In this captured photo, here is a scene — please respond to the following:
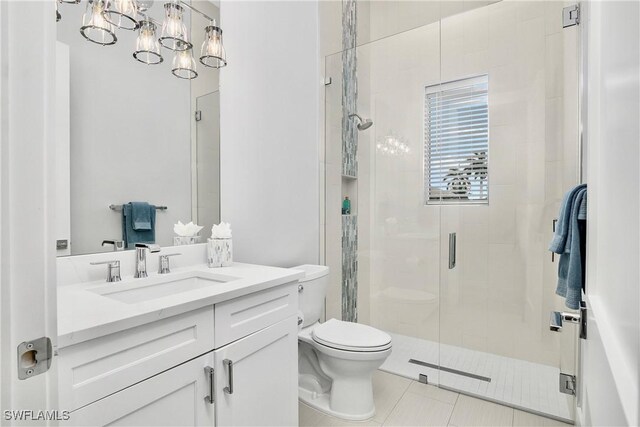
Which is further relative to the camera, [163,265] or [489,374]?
[489,374]

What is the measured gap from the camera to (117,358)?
2.98 feet

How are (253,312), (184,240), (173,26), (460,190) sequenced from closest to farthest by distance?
(253,312) → (173,26) → (184,240) → (460,190)

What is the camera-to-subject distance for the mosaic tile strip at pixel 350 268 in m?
2.68

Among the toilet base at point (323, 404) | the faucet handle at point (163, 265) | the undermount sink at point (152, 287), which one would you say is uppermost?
the faucet handle at point (163, 265)

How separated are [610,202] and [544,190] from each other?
1969 millimetres

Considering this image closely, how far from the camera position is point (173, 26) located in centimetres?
163

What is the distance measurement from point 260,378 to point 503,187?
2.00 metres

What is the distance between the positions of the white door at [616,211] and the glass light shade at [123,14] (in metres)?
1.66

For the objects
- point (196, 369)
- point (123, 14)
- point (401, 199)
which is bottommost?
point (196, 369)

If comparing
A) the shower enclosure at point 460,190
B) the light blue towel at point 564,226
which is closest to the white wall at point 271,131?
the shower enclosure at point 460,190

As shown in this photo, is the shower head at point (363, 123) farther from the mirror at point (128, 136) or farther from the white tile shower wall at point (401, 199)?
the mirror at point (128, 136)

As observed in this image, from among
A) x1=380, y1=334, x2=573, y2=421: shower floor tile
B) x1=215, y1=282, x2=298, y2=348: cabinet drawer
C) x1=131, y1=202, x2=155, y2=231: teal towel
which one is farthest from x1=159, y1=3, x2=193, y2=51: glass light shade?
x1=380, y1=334, x2=573, y2=421: shower floor tile

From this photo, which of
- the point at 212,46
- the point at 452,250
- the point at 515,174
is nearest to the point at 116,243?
the point at 212,46

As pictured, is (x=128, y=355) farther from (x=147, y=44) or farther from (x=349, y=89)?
(x=349, y=89)
